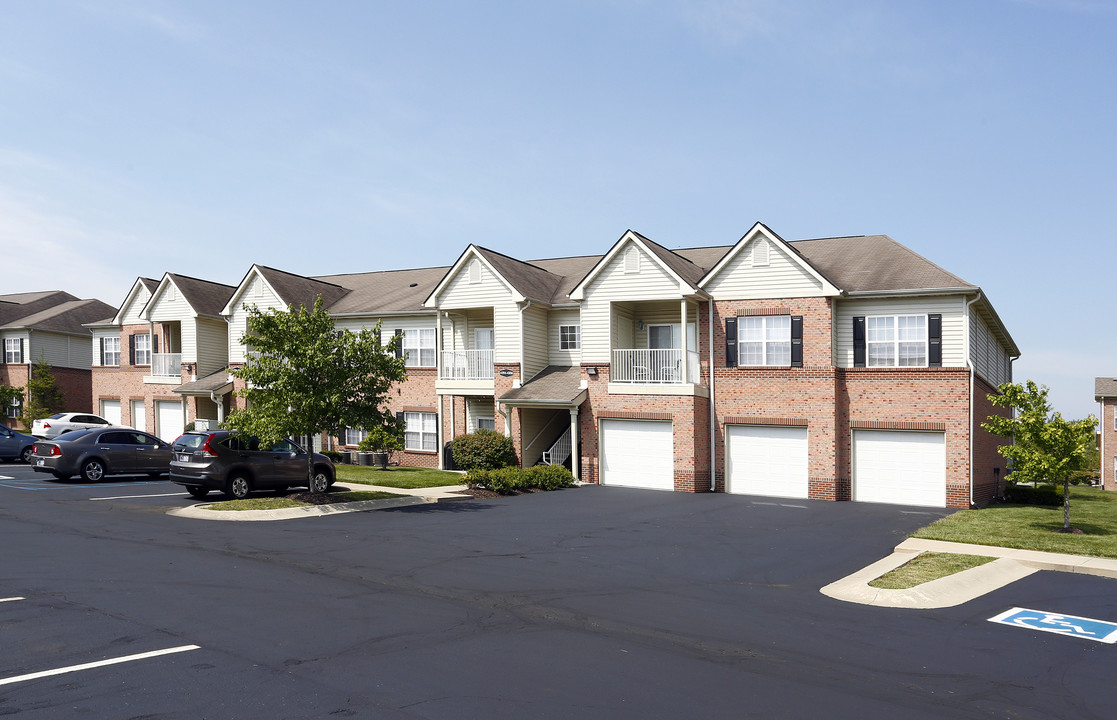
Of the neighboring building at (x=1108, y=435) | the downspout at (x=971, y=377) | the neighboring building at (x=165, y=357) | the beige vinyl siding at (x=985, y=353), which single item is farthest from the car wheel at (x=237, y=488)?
the neighboring building at (x=1108, y=435)

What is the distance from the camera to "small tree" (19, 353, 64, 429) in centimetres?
4409

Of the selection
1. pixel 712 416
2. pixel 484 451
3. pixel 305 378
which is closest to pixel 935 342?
pixel 712 416

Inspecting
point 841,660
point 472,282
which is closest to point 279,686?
point 841,660

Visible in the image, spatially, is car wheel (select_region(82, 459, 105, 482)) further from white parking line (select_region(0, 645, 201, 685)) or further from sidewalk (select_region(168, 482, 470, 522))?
white parking line (select_region(0, 645, 201, 685))

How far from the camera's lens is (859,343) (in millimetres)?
25094

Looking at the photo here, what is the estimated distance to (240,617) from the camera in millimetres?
9570

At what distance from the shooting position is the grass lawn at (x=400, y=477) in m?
25.7

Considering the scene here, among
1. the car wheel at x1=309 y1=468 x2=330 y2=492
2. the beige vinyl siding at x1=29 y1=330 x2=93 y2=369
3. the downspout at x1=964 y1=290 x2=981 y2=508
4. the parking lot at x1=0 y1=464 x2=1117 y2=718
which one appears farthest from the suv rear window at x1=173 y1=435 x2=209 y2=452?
the beige vinyl siding at x1=29 y1=330 x2=93 y2=369

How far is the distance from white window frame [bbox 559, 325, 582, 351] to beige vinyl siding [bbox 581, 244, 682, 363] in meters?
2.71

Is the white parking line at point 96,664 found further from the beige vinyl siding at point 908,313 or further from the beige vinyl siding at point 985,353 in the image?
the beige vinyl siding at point 985,353

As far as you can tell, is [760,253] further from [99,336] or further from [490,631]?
[99,336]

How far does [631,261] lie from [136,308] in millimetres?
26782

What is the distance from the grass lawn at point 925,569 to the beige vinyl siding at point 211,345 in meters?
32.9

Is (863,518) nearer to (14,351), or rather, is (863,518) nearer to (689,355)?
(689,355)
